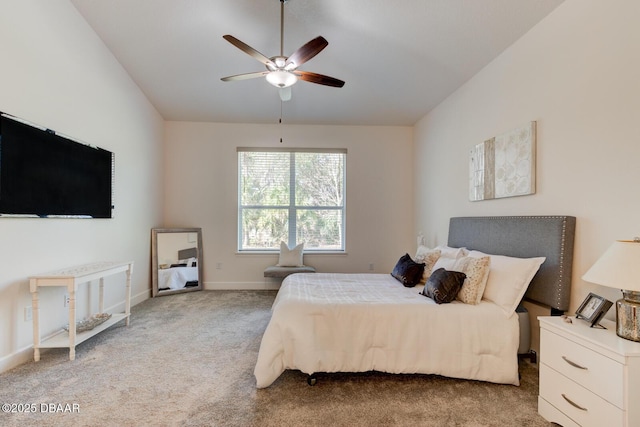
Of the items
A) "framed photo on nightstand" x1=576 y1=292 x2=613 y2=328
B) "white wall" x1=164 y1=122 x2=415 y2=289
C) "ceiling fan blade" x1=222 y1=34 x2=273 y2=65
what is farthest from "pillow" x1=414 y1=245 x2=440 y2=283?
"ceiling fan blade" x1=222 y1=34 x2=273 y2=65

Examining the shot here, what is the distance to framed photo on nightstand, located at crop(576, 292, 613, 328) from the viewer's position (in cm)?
172

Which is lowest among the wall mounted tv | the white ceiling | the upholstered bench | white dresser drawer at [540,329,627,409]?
the upholstered bench

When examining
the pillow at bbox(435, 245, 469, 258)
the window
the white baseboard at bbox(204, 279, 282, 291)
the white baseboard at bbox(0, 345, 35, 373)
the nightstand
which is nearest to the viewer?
the nightstand

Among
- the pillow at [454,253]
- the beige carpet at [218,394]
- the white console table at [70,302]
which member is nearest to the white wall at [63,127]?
the white console table at [70,302]

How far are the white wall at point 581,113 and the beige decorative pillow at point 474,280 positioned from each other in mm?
577

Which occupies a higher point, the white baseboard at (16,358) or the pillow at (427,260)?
the pillow at (427,260)

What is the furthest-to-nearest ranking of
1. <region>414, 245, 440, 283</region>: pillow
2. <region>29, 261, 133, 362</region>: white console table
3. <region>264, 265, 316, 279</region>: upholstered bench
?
<region>264, 265, 316, 279</region>: upholstered bench → <region>414, 245, 440, 283</region>: pillow → <region>29, 261, 133, 362</region>: white console table

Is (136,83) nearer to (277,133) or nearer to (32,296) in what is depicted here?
(277,133)

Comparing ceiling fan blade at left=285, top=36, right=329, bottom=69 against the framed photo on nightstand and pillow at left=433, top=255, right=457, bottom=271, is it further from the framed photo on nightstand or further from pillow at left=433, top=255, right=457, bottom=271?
the framed photo on nightstand

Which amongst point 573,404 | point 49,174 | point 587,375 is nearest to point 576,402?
point 573,404

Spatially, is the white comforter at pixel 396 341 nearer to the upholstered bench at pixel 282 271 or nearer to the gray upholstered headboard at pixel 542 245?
the gray upholstered headboard at pixel 542 245

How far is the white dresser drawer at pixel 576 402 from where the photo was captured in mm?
1479

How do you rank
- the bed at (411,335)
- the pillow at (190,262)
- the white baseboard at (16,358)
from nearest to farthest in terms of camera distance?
the bed at (411,335) → the white baseboard at (16,358) → the pillow at (190,262)

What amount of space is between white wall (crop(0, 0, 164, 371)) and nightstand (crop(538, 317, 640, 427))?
12.5 ft
